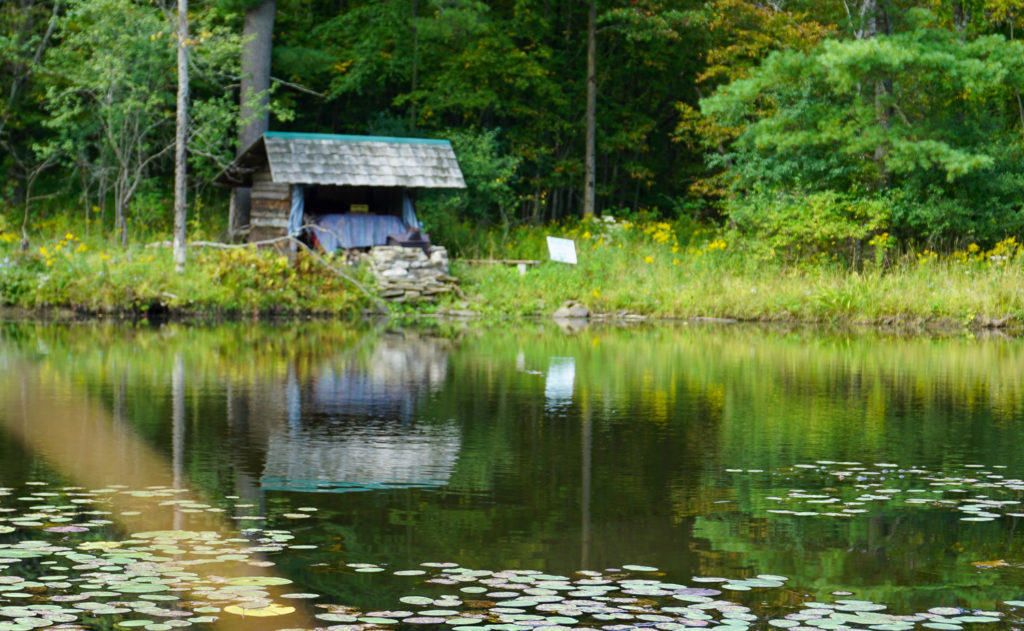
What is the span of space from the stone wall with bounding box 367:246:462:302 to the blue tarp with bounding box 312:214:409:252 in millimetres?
728

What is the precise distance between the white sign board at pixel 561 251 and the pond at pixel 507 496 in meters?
13.6

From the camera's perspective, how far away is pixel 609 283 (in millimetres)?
31125

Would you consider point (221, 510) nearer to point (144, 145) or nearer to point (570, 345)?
point (570, 345)

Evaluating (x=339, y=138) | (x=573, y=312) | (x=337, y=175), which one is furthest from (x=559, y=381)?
(x=339, y=138)

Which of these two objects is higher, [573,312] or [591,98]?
[591,98]

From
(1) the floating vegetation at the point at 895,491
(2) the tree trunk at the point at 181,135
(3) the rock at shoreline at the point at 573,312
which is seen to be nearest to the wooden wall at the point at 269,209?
(2) the tree trunk at the point at 181,135

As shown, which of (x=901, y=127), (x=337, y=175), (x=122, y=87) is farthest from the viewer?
(x=122, y=87)

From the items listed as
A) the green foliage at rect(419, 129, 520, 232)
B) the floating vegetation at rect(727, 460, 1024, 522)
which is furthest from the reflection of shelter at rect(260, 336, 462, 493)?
the green foliage at rect(419, 129, 520, 232)

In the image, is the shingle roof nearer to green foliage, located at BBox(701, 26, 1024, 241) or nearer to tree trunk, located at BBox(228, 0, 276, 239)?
tree trunk, located at BBox(228, 0, 276, 239)

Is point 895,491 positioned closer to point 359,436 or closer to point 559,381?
point 359,436

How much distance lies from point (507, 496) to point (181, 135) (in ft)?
68.9

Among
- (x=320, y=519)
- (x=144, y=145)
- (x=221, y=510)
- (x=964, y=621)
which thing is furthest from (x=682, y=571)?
(x=144, y=145)

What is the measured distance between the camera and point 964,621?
20.8 feet

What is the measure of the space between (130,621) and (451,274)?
2612cm
